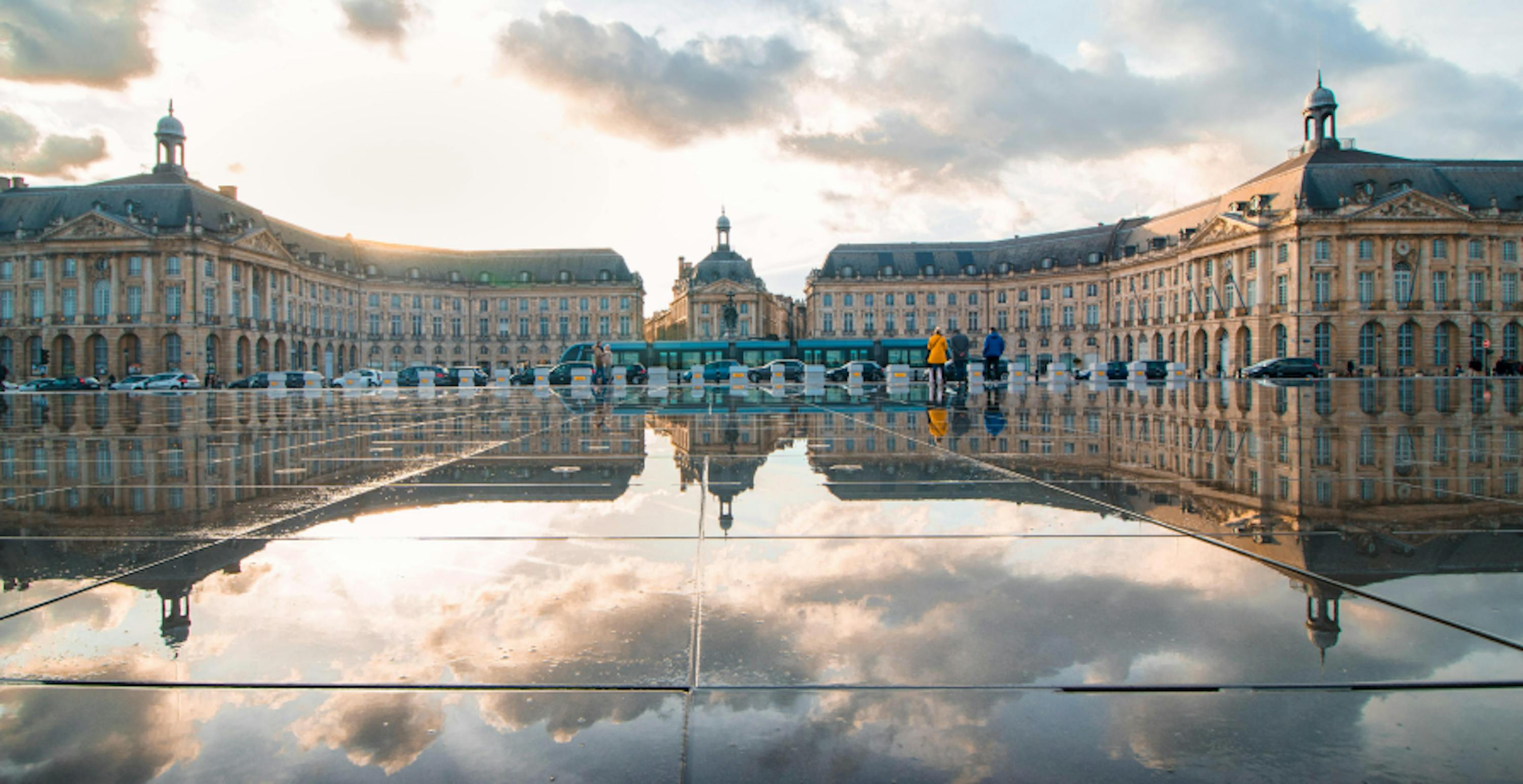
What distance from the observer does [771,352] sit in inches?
2319

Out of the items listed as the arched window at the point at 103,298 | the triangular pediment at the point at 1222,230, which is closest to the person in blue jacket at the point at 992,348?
the triangular pediment at the point at 1222,230

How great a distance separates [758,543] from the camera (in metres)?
3.62

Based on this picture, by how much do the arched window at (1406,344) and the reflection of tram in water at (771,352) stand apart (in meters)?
35.0

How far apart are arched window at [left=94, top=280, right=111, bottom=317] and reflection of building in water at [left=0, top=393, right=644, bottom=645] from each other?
64959 millimetres

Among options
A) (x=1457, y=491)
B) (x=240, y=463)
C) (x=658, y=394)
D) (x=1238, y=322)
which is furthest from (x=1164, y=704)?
(x=1238, y=322)

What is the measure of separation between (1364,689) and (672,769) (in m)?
1.67

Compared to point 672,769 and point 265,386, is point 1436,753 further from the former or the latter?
point 265,386

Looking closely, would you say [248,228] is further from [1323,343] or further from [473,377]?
[1323,343]

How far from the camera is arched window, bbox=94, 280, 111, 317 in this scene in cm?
6431

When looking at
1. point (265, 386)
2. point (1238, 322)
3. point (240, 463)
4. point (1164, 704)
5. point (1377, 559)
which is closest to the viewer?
point (1164, 704)

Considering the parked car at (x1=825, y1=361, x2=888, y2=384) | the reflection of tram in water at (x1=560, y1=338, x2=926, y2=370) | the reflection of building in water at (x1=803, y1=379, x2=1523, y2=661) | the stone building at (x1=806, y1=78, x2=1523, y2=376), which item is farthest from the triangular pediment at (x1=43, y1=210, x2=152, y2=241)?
the stone building at (x1=806, y1=78, x2=1523, y2=376)

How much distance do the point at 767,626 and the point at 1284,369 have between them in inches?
2056

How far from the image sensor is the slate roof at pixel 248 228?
214 ft

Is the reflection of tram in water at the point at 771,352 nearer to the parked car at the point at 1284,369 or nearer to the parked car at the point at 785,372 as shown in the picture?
the parked car at the point at 785,372
